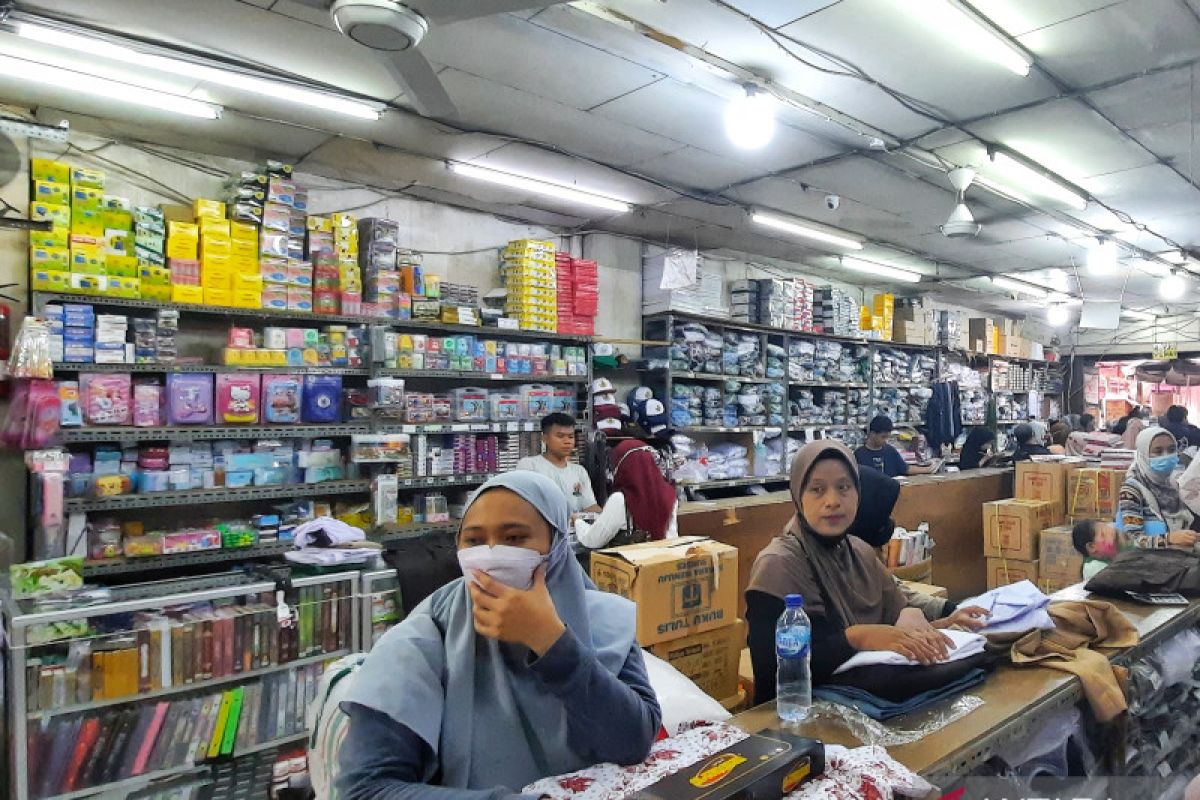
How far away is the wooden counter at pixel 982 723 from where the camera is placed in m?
1.70

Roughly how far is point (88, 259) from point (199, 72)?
1.20 m

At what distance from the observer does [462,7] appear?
8.11 feet

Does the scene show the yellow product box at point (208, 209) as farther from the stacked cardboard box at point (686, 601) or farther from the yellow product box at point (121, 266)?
the stacked cardboard box at point (686, 601)

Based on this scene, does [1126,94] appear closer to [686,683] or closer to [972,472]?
[972,472]

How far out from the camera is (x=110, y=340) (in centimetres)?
411

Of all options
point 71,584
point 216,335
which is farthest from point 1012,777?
point 216,335

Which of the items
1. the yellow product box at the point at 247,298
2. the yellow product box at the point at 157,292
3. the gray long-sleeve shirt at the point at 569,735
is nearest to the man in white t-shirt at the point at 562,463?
the yellow product box at the point at 247,298

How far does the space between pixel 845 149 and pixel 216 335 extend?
175 inches

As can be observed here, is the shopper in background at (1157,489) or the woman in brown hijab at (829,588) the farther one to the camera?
the shopper in background at (1157,489)

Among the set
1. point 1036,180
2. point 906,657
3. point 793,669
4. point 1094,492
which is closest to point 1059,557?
point 1094,492

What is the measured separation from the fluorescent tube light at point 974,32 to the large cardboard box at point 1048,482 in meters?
3.33

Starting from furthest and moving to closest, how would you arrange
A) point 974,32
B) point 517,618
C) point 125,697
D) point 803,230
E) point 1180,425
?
point 1180,425
point 803,230
point 974,32
point 125,697
point 517,618

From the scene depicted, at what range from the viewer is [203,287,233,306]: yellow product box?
14.5 ft

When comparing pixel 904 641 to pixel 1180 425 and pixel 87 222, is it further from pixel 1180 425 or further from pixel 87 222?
pixel 1180 425
